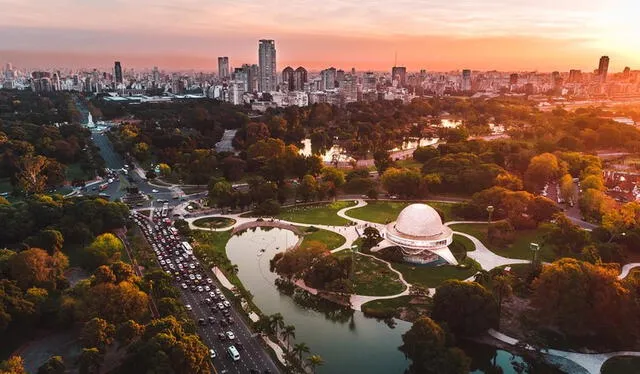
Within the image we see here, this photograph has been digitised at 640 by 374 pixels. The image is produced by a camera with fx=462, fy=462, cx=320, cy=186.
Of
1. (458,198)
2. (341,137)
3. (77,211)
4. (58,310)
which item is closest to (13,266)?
(58,310)

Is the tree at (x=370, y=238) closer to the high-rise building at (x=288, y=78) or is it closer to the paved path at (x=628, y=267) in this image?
the paved path at (x=628, y=267)

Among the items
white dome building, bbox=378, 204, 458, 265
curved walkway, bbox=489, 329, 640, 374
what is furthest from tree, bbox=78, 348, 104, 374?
white dome building, bbox=378, 204, 458, 265

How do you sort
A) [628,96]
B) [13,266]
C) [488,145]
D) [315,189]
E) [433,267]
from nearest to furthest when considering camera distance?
[13,266]
[433,267]
[315,189]
[488,145]
[628,96]

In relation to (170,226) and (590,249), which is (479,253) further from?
(170,226)

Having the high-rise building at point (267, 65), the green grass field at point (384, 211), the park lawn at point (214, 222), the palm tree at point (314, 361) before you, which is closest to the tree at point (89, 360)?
the palm tree at point (314, 361)

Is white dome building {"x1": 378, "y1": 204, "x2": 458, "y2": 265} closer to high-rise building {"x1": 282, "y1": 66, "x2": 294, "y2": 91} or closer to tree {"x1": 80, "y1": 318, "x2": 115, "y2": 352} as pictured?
tree {"x1": 80, "y1": 318, "x2": 115, "y2": 352}
